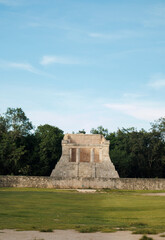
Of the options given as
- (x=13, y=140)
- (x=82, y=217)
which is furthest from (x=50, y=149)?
(x=82, y=217)

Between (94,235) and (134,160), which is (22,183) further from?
(94,235)

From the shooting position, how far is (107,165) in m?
51.0

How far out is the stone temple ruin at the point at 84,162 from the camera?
49.9 m

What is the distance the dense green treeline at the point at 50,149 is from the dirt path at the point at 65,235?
1683 inches

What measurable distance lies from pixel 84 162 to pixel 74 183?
7.62m

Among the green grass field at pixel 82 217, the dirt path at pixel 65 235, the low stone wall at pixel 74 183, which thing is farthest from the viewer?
the low stone wall at pixel 74 183

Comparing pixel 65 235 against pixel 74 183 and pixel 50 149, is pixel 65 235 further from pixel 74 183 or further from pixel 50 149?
pixel 50 149

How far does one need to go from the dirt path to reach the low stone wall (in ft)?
113

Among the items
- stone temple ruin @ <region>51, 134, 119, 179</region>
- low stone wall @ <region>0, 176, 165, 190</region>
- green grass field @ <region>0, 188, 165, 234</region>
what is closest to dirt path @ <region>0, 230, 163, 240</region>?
green grass field @ <region>0, 188, 165, 234</region>

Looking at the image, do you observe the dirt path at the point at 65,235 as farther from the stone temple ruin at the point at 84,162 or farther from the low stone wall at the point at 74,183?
the stone temple ruin at the point at 84,162

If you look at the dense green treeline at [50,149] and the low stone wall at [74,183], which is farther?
the dense green treeline at [50,149]

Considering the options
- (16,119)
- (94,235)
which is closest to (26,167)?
(16,119)

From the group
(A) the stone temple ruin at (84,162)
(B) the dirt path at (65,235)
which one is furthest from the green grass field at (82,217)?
(A) the stone temple ruin at (84,162)

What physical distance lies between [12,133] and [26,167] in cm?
623
